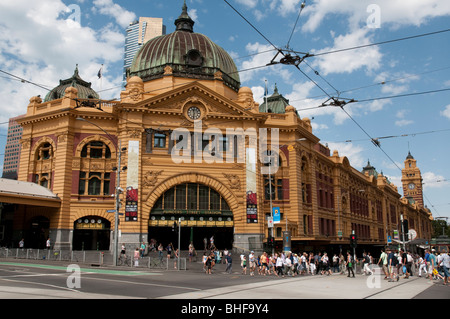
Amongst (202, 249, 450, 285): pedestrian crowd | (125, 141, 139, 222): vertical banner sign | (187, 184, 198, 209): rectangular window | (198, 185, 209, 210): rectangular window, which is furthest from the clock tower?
(125, 141, 139, 222): vertical banner sign

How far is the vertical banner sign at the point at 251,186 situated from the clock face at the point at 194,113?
21.6 feet

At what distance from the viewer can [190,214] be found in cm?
4588

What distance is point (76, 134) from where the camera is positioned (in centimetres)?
4675

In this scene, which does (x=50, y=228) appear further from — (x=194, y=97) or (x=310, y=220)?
(x=310, y=220)

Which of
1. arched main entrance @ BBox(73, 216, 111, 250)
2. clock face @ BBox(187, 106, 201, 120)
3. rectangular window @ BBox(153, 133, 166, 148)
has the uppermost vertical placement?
clock face @ BBox(187, 106, 201, 120)

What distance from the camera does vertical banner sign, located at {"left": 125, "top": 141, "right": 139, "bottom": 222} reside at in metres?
43.0

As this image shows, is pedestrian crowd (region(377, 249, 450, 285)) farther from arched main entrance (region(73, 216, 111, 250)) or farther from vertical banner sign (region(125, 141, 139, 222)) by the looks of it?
arched main entrance (region(73, 216, 111, 250))

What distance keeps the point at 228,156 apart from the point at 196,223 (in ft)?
27.3

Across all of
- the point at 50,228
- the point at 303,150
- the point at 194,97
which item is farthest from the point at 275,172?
the point at 50,228

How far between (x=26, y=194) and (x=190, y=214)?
16694 mm

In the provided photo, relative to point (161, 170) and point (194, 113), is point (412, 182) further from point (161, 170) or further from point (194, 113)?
point (161, 170)

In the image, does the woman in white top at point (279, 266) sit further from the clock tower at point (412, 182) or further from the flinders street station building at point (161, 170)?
the clock tower at point (412, 182)

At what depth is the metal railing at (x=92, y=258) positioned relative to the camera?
3397 cm

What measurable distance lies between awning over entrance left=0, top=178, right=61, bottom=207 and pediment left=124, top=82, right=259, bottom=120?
13427mm
